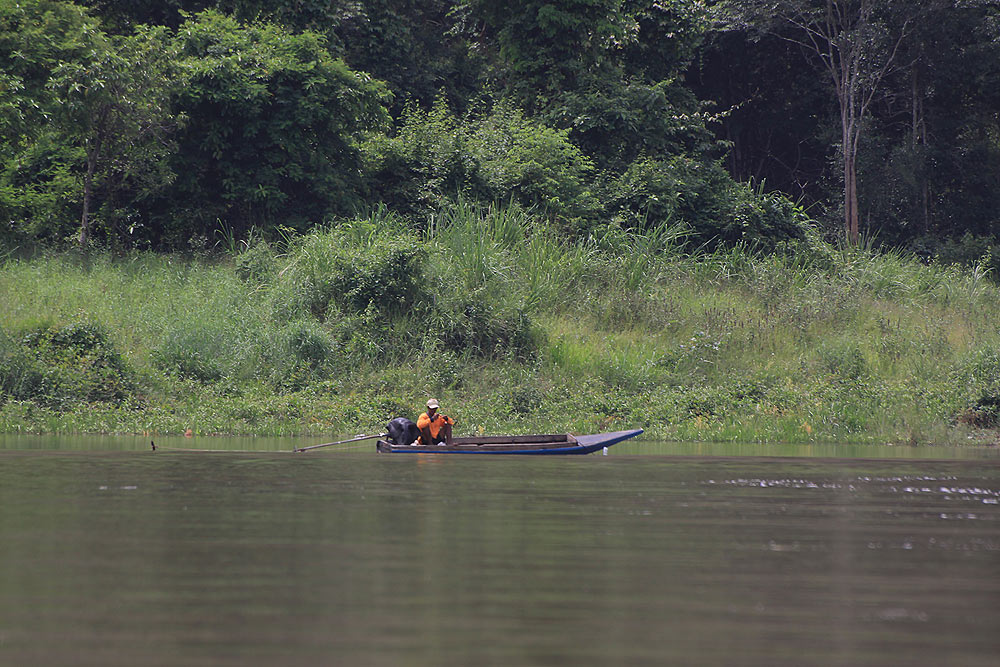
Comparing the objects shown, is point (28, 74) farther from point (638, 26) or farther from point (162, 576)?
point (162, 576)

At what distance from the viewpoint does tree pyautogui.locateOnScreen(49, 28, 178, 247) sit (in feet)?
87.0

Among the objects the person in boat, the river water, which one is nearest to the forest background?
the person in boat

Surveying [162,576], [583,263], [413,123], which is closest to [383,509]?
[162,576]

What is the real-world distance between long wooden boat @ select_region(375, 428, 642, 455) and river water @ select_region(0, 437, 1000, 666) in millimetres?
3671

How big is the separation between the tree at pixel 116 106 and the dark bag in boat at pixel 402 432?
43.2 feet

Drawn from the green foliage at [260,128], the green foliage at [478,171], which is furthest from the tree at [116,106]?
the green foliage at [478,171]

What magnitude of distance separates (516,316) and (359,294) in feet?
10.9

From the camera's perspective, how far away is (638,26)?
118ft

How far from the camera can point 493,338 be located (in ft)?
82.2

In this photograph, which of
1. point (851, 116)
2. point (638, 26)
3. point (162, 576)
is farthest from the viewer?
point (851, 116)

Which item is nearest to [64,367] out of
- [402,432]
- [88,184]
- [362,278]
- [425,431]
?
[362,278]

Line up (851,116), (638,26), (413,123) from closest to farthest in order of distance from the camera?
(413,123)
(638,26)
(851,116)

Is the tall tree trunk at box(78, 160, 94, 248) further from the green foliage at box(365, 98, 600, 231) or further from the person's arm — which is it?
the person's arm

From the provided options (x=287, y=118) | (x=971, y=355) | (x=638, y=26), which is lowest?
(x=971, y=355)
